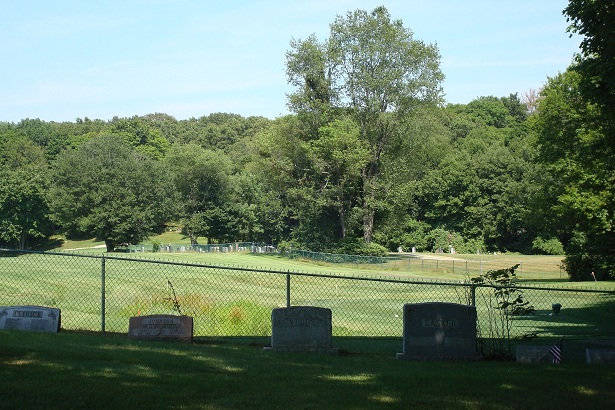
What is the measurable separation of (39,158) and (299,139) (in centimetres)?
6436

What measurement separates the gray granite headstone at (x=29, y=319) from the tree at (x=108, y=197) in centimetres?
6820

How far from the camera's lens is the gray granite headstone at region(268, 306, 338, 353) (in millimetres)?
14109

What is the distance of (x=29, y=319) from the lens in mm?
14688

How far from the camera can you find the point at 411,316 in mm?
13750

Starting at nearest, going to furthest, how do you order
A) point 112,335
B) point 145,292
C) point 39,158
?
point 112,335
point 145,292
point 39,158

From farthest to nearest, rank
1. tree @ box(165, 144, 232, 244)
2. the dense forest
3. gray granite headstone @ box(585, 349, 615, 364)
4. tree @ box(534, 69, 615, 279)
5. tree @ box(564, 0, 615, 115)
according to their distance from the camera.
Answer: tree @ box(165, 144, 232, 244) → the dense forest → tree @ box(534, 69, 615, 279) → tree @ box(564, 0, 615, 115) → gray granite headstone @ box(585, 349, 615, 364)

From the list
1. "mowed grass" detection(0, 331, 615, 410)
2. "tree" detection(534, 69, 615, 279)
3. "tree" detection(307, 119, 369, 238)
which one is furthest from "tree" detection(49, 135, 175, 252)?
"mowed grass" detection(0, 331, 615, 410)

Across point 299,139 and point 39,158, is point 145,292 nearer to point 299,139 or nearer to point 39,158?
point 299,139

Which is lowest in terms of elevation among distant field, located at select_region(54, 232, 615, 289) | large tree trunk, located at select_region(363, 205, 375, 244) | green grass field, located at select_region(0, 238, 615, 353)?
distant field, located at select_region(54, 232, 615, 289)

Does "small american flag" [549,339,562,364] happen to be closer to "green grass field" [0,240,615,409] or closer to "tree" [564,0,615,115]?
"green grass field" [0,240,615,409]

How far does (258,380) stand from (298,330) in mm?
3970

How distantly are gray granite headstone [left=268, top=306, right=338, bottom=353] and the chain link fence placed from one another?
1.32 metres

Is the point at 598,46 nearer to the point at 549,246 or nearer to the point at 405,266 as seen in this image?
the point at 405,266

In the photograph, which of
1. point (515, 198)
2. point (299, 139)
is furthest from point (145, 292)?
point (515, 198)
